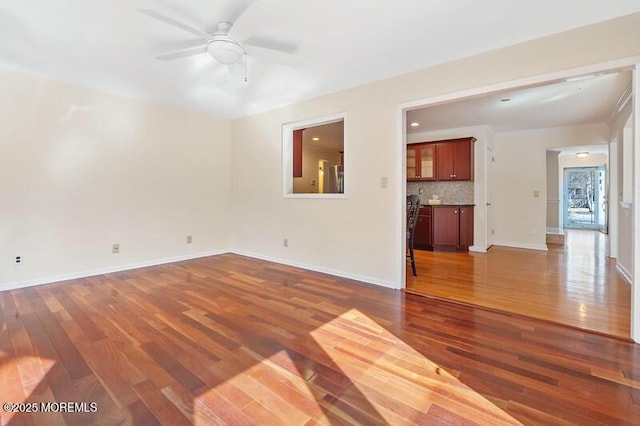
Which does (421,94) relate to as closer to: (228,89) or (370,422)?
(228,89)

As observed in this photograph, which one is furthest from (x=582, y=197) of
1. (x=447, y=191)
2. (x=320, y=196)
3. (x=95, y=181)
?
(x=95, y=181)

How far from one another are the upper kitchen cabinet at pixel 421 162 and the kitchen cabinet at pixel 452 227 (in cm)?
79

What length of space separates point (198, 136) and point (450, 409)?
193 inches

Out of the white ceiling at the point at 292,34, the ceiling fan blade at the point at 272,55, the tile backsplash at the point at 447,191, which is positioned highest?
the white ceiling at the point at 292,34

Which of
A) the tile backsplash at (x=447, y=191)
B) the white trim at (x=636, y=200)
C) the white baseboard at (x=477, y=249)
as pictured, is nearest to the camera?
the white trim at (x=636, y=200)

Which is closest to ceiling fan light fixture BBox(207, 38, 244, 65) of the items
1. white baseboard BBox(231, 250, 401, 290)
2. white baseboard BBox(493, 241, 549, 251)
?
white baseboard BBox(231, 250, 401, 290)

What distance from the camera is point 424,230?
5898 millimetres

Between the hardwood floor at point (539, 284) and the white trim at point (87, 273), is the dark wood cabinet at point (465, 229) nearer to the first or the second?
the hardwood floor at point (539, 284)

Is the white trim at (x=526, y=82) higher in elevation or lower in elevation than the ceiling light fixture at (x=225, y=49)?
lower

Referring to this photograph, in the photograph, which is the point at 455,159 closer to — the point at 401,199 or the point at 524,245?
the point at 524,245

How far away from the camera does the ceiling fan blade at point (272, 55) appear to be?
2.52 m

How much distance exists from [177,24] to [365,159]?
228 cm

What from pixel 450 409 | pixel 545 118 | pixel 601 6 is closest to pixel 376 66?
pixel 601 6

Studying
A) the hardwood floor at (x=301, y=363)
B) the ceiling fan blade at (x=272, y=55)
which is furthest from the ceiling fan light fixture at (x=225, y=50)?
the hardwood floor at (x=301, y=363)
